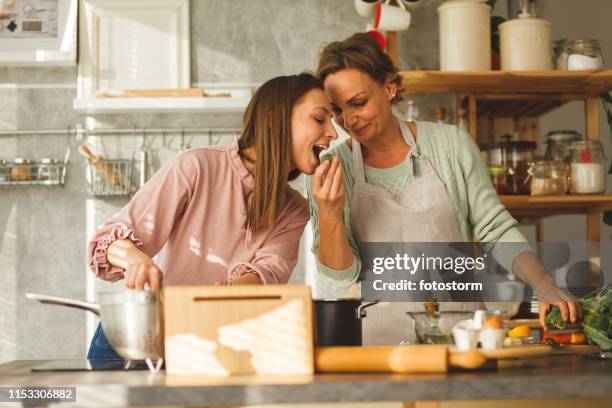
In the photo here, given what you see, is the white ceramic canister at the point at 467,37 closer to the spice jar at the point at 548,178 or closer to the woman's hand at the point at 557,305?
the spice jar at the point at 548,178

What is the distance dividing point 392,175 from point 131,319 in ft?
4.06

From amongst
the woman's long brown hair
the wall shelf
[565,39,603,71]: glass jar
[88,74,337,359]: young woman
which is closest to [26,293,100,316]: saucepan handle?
[88,74,337,359]: young woman

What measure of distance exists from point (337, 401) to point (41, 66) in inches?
113

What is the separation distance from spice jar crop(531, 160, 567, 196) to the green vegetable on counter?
148 centimetres

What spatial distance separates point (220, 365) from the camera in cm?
143

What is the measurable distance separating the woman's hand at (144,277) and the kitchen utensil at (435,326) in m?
0.52

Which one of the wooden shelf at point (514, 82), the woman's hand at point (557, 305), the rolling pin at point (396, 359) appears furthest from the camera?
the wooden shelf at point (514, 82)

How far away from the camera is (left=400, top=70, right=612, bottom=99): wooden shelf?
3.33 meters

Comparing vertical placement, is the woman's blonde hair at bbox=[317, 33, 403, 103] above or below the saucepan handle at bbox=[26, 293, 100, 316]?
above

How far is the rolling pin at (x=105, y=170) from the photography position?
11.6 ft

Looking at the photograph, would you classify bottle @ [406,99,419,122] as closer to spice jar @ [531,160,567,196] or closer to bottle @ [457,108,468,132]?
bottle @ [457,108,468,132]

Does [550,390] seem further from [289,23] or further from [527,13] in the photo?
[289,23]

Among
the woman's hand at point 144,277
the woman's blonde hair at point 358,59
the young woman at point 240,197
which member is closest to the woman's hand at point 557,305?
the young woman at point 240,197

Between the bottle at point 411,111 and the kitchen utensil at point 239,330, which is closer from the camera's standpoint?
the kitchen utensil at point 239,330
